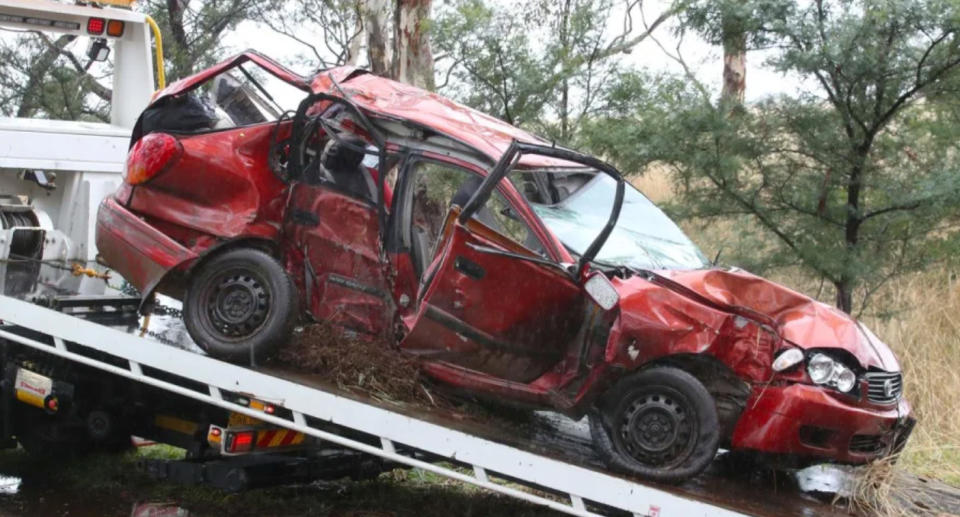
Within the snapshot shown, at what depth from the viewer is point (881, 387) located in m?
5.37

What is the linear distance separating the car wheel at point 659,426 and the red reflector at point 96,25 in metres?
5.42

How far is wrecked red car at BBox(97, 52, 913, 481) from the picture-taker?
5273 mm

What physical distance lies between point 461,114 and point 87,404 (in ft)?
9.50

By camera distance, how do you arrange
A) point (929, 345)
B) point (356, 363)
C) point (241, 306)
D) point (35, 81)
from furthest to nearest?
1. point (35, 81)
2. point (929, 345)
3. point (241, 306)
4. point (356, 363)

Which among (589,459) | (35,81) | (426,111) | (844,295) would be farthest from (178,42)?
(589,459)

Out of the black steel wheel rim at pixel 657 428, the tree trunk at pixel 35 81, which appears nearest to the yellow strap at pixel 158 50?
the black steel wheel rim at pixel 657 428

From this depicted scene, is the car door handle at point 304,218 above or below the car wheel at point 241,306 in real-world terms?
above

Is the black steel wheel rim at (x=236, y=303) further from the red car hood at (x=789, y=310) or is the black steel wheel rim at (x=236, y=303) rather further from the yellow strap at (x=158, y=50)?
the yellow strap at (x=158, y=50)

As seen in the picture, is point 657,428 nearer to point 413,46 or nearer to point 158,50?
point 158,50

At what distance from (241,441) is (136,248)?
4.19 ft

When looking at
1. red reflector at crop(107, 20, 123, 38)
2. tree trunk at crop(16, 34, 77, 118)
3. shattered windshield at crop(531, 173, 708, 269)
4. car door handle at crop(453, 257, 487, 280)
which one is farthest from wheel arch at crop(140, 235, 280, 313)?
tree trunk at crop(16, 34, 77, 118)

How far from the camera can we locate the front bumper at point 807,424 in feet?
16.9

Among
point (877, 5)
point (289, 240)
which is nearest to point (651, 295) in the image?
point (289, 240)

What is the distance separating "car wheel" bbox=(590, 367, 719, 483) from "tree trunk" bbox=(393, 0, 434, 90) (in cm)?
669
